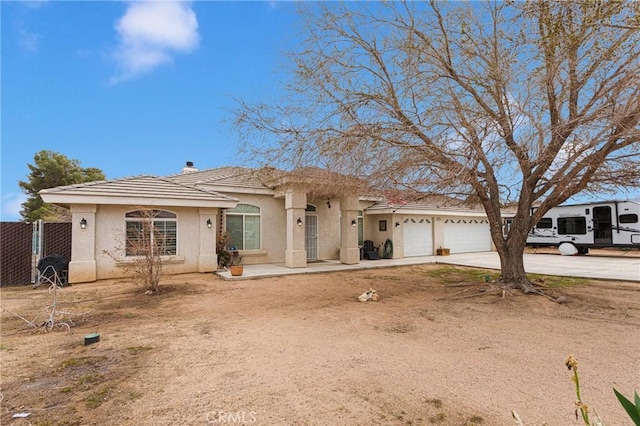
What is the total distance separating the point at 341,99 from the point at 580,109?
5.61 meters

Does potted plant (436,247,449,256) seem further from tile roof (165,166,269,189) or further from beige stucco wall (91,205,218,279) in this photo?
beige stucco wall (91,205,218,279)

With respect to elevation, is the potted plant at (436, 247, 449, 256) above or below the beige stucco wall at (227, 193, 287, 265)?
below

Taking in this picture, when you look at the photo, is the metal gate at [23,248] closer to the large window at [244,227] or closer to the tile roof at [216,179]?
the tile roof at [216,179]

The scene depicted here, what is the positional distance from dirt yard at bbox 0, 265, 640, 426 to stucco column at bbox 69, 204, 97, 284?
2.37m

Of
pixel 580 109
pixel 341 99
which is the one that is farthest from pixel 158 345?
pixel 580 109

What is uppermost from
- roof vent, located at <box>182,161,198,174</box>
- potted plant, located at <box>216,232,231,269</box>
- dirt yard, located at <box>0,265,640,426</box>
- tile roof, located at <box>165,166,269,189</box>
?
roof vent, located at <box>182,161,198,174</box>

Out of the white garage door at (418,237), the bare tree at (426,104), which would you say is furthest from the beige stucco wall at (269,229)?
the white garage door at (418,237)

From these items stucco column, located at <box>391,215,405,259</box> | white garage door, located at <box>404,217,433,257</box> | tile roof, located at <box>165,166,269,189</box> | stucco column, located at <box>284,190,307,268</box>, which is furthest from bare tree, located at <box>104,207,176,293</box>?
white garage door, located at <box>404,217,433,257</box>

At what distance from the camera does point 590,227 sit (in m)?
18.6

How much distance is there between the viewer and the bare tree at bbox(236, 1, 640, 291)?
7.39 meters

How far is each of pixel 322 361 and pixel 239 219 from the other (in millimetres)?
11149

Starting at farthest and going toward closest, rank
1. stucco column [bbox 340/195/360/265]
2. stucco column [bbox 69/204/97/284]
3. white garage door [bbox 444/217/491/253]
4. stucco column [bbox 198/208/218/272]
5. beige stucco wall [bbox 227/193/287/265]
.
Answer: white garage door [bbox 444/217/491/253]
stucco column [bbox 340/195/360/265]
beige stucco wall [bbox 227/193/287/265]
stucco column [bbox 198/208/218/272]
stucco column [bbox 69/204/97/284]

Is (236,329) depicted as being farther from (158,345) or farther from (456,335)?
(456,335)

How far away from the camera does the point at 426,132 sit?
814 cm
